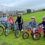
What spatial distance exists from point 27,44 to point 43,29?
684mm

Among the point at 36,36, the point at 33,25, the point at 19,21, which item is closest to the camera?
the point at 36,36

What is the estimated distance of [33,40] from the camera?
6.01 m

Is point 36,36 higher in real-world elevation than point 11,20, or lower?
lower

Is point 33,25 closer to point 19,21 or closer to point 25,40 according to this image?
point 25,40

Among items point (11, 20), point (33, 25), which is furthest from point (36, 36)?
point (11, 20)

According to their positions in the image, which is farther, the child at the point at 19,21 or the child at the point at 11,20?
the child at the point at 11,20

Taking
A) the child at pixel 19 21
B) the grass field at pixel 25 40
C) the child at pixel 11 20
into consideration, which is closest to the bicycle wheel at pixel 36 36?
the grass field at pixel 25 40

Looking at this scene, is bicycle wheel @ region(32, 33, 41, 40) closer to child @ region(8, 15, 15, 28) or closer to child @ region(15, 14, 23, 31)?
child @ region(15, 14, 23, 31)

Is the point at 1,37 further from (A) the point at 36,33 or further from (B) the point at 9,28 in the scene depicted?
(A) the point at 36,33

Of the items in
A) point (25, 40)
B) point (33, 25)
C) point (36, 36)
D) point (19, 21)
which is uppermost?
point (19, 21)

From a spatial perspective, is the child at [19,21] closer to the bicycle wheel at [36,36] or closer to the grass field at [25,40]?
the grass field at [25,40]

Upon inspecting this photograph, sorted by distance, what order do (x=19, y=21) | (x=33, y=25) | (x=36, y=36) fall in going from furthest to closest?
(x=19, y=21) → (x=33, y=25) → (x=36, y=36)

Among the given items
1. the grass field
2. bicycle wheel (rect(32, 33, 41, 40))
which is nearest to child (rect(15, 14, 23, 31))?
the grass field

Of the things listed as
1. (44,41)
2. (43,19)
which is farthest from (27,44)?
(43,19)
